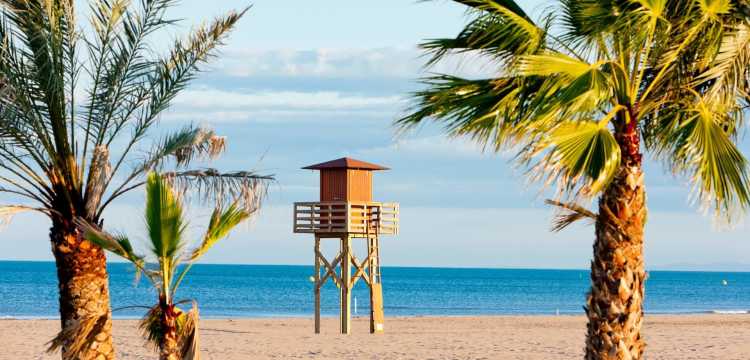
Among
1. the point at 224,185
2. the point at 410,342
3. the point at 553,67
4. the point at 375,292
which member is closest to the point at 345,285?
the point at 375,292

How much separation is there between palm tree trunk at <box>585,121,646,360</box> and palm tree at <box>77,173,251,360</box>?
3843 millimetres

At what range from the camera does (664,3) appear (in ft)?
30.3

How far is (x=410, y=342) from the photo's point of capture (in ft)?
86.8

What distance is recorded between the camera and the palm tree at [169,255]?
1081cm

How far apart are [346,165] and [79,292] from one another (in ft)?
50.5

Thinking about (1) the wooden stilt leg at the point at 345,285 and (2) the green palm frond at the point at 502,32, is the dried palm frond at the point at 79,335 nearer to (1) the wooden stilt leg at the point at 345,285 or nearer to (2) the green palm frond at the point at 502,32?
(2) the green palm frond at the point at 502,32

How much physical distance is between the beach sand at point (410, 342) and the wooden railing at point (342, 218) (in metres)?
2.87

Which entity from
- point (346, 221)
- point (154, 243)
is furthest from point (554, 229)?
point (346, 221)

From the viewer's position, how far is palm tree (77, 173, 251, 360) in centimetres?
1081

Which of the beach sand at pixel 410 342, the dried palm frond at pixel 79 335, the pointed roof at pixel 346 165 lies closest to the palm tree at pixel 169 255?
the dried palm frond at pixel 79 335

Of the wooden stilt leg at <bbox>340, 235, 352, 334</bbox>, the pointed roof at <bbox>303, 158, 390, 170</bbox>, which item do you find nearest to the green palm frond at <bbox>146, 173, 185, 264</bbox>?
the pointed roof at <bbox>303, 158, 390, 170</bbox>

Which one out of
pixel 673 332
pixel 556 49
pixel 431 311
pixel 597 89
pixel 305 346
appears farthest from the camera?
pixel 431 311

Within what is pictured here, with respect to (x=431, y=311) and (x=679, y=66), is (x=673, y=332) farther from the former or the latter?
(x=431, y=311)

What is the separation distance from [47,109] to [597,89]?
668cm
